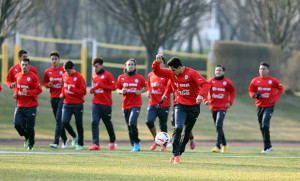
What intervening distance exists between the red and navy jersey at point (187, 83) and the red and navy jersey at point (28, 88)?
4147 mm

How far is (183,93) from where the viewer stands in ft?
41.8

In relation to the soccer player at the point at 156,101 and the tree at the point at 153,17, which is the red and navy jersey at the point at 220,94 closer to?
the soccer player at the point at 156,101

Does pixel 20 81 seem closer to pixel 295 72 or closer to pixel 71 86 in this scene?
pixel 71 86

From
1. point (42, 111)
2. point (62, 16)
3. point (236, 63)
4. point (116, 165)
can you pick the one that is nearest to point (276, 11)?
point (236, 63)

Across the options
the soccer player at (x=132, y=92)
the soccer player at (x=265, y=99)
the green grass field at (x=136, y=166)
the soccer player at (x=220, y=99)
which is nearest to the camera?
the green grass field at (x=136, y=166)

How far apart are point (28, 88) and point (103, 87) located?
6.19 feet

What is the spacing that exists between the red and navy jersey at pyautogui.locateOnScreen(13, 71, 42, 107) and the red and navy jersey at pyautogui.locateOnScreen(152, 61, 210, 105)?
4.15 meters

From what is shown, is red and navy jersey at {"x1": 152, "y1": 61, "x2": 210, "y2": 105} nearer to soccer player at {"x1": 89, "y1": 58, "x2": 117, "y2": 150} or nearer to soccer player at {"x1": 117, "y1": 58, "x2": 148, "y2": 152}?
soccer player at {"x1": 117, "y1": 58, "x2": 148, "y2": 152}

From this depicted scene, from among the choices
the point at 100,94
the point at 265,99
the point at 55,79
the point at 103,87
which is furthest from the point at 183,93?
the point at 55,79

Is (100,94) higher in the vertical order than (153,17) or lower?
lower

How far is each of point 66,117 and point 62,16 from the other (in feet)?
120

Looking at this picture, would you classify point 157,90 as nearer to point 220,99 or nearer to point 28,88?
point 220,99

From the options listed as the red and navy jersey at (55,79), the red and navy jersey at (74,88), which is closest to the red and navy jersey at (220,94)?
the red and navy jersey at (74,88)

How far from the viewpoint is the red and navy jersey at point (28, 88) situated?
15602 mm
